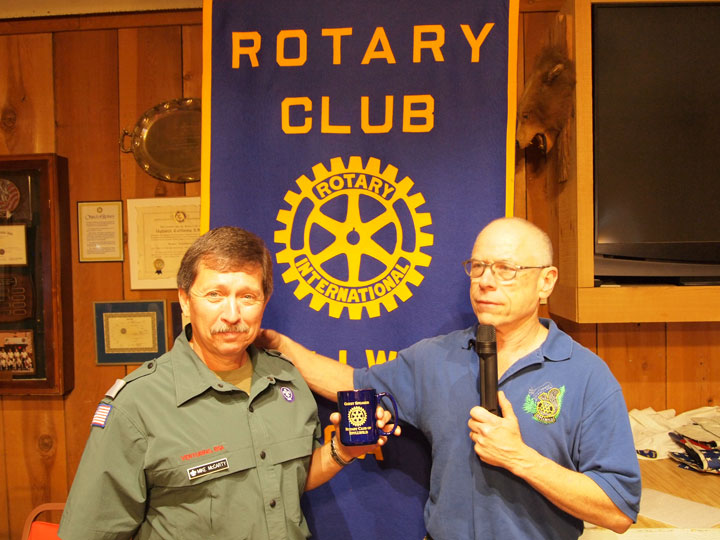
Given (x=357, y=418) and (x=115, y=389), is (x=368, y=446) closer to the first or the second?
(x=357, y=418)

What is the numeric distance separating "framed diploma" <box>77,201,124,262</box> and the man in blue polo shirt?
155 cm

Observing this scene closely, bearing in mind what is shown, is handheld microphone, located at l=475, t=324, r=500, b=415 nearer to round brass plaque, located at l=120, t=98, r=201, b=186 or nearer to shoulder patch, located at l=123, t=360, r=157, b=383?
shoulder patch, located at l=123, t=360, r=157, b=383

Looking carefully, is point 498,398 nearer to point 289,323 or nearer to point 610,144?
point 289,323

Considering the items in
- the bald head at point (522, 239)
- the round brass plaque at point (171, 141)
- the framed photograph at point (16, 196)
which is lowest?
the bald head at point (522, 239)

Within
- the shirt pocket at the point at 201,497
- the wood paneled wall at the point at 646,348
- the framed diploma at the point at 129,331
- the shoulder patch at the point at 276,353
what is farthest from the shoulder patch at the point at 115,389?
the wood paneled wall at the point at 646,348

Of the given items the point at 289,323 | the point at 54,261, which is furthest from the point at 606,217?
the point at 54,261

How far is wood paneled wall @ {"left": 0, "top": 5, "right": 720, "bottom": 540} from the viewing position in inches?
83.1

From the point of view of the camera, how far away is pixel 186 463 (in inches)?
46.3

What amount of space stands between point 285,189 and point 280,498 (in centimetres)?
101

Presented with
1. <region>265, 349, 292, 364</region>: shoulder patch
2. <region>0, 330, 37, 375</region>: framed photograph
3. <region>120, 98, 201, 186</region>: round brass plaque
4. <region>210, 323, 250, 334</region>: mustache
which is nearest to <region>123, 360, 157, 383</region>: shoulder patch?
<region>210, 323, 250, 334</region>: mustache

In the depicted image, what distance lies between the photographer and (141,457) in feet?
3.80

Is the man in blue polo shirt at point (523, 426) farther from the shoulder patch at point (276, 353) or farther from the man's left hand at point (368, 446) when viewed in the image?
the shoulder patch at point (276, 353)

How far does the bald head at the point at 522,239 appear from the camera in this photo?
4.33 feet

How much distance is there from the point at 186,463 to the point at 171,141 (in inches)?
57.5
